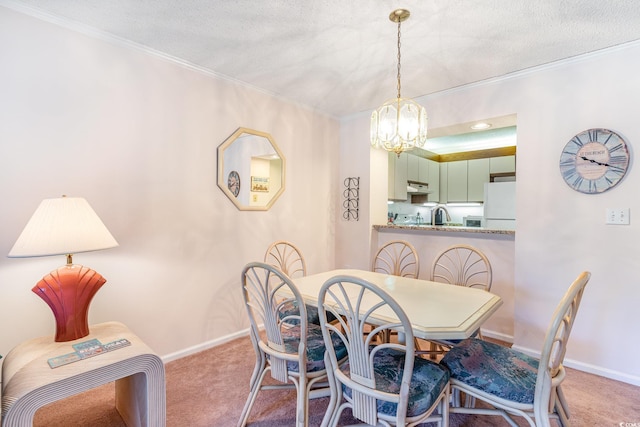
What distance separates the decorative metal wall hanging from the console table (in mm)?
2574

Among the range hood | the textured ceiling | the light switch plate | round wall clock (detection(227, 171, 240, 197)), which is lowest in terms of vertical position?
the light switch plate

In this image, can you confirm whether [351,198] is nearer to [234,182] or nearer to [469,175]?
[234,182]

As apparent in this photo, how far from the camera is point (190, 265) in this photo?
2.52 metres

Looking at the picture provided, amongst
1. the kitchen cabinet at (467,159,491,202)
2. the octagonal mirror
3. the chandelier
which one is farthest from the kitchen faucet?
the chandelier

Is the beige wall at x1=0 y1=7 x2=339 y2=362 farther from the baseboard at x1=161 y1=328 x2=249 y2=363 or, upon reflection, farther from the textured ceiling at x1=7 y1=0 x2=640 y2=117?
the textured ceiling at x1=7 y1=0 x2=640 y2=117

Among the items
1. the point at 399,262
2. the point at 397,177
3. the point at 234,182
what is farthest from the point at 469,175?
the point at 234,182

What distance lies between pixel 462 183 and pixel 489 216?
1.24m

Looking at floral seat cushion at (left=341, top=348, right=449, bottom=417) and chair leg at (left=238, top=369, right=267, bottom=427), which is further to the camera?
chair leg at (left=238, top=369, right=267, bottom=427)

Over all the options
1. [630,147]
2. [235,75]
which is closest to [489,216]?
[630,147]

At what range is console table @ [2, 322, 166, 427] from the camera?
1.22m

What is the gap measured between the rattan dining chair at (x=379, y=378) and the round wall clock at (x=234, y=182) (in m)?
1.76

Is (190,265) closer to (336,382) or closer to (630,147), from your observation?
(336,382)

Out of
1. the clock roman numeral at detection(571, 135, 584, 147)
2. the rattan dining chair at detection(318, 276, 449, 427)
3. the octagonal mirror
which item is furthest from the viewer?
the octagonal mirror

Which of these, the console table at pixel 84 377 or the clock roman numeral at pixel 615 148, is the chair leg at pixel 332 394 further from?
the clock roman numeral at pixel 615 148
